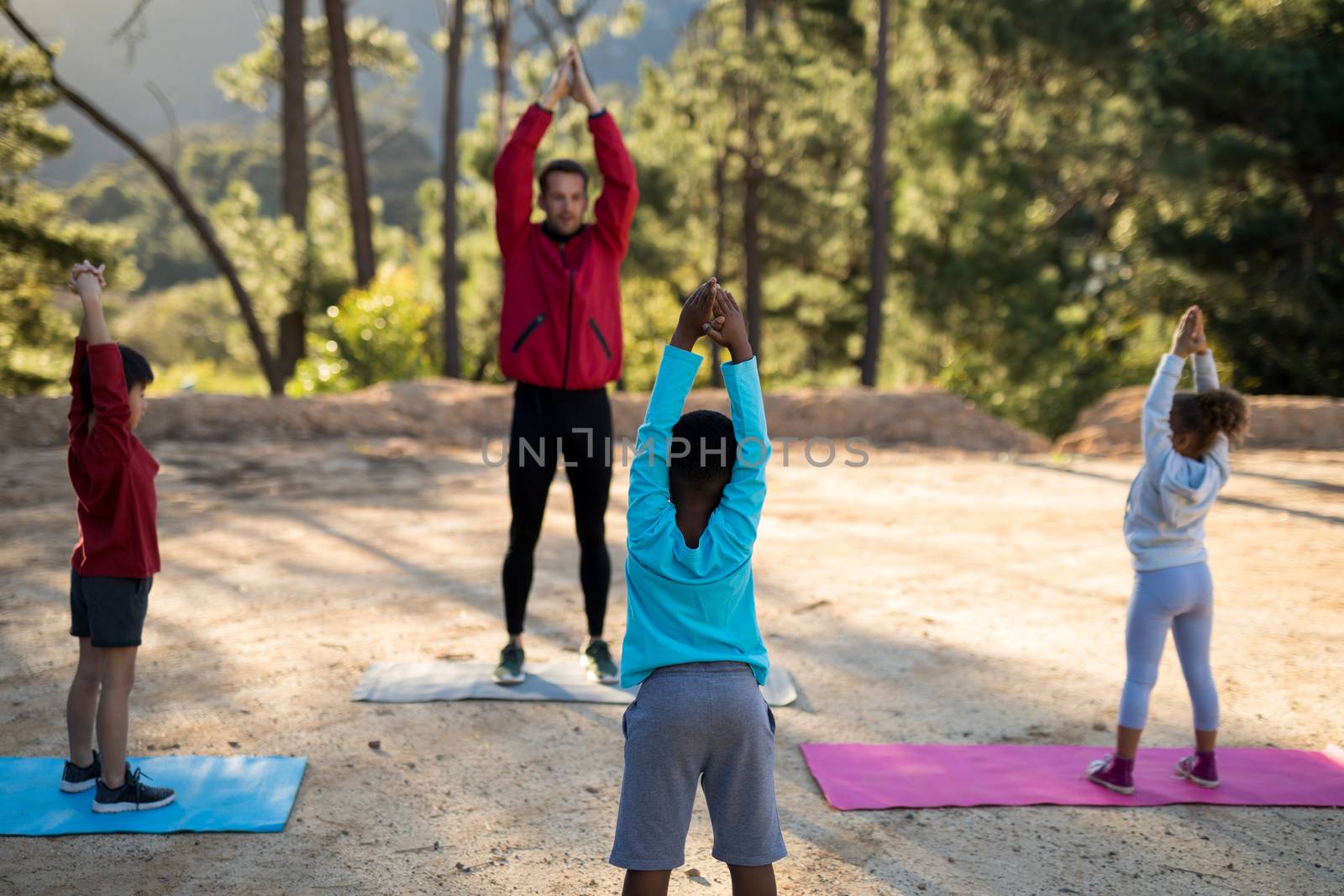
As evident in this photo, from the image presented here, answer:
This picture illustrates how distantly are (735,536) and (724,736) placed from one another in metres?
0.37

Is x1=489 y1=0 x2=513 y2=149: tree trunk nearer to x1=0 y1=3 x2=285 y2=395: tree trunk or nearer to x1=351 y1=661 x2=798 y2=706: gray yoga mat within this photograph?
x1=0 y1=3 x2=285 y2=395: tree trunk

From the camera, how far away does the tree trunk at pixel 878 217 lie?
15719 mm

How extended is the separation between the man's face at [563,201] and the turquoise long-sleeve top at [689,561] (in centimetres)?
181

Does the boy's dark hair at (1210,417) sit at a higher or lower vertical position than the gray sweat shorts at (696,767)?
higher

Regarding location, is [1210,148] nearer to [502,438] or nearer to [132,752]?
[502,438]

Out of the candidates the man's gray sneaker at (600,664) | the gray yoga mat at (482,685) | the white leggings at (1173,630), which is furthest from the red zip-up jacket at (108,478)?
the white leggings at (1173,630)

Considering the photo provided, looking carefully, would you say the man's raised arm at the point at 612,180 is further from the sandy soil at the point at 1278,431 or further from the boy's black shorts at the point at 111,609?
the sandy soil at the point at 1278,431

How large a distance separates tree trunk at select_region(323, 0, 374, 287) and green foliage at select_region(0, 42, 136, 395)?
3.18 m

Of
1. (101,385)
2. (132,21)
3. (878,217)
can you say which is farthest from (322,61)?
(101,385)

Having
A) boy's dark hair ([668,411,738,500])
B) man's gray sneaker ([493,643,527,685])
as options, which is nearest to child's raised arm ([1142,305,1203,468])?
boy's dark hair ([668,411,738,500])

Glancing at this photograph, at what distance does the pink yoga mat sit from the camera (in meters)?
3.01

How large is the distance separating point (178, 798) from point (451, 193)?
45.5 feet

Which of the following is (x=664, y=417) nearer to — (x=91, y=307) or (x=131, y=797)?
(x=91, y=307)

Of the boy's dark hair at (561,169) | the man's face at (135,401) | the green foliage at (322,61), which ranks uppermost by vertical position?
the green foliage at (322,61)
